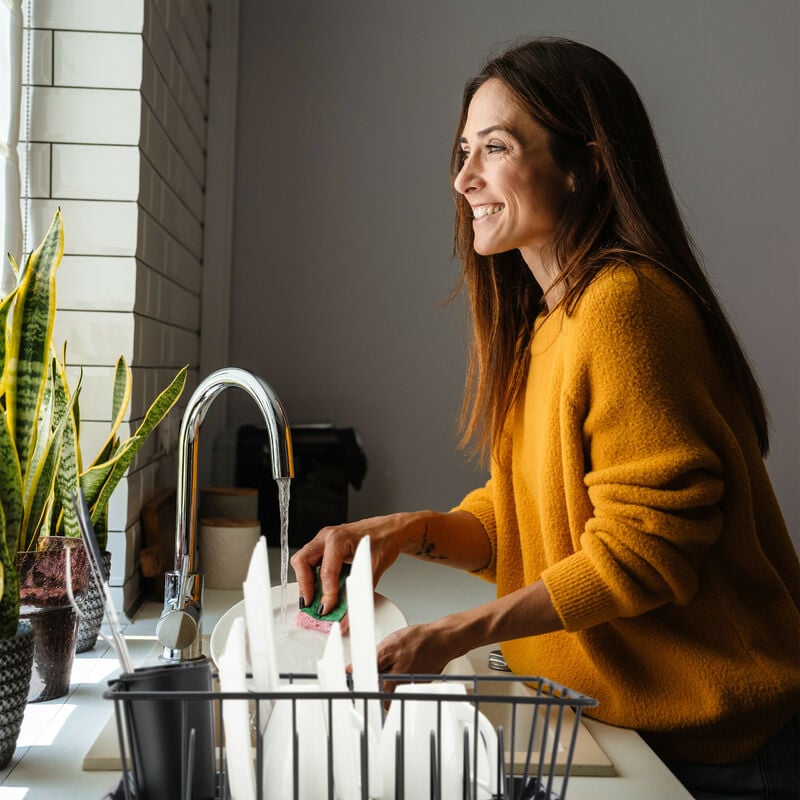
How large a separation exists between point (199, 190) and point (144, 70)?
2.91 feet

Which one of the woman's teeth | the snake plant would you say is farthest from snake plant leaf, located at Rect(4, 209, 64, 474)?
the woman's teeth

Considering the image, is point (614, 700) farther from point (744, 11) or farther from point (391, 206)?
point (744, 11)

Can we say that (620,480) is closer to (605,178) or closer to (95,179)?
(605,178)

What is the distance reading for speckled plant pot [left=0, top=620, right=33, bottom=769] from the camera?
75 cm

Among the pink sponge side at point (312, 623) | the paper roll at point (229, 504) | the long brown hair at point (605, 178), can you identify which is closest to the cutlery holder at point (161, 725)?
the pink sponge side at point (312, 623)

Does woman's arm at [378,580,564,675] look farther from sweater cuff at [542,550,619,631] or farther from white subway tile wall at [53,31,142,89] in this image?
white subway tile wall at [53,31,142,89]

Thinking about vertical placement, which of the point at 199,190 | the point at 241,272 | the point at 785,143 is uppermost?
the point at 785,143

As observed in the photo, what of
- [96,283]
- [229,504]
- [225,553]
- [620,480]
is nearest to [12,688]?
[620,480]

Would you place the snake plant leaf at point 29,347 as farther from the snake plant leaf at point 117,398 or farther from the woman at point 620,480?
the woman at point 620,480

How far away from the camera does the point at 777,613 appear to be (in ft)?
3.03

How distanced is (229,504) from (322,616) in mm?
1057

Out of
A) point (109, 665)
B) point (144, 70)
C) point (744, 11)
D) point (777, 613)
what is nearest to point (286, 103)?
point (144, 70)

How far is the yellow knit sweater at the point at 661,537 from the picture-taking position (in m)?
0.82

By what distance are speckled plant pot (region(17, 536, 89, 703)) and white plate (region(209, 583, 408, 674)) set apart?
149mm
